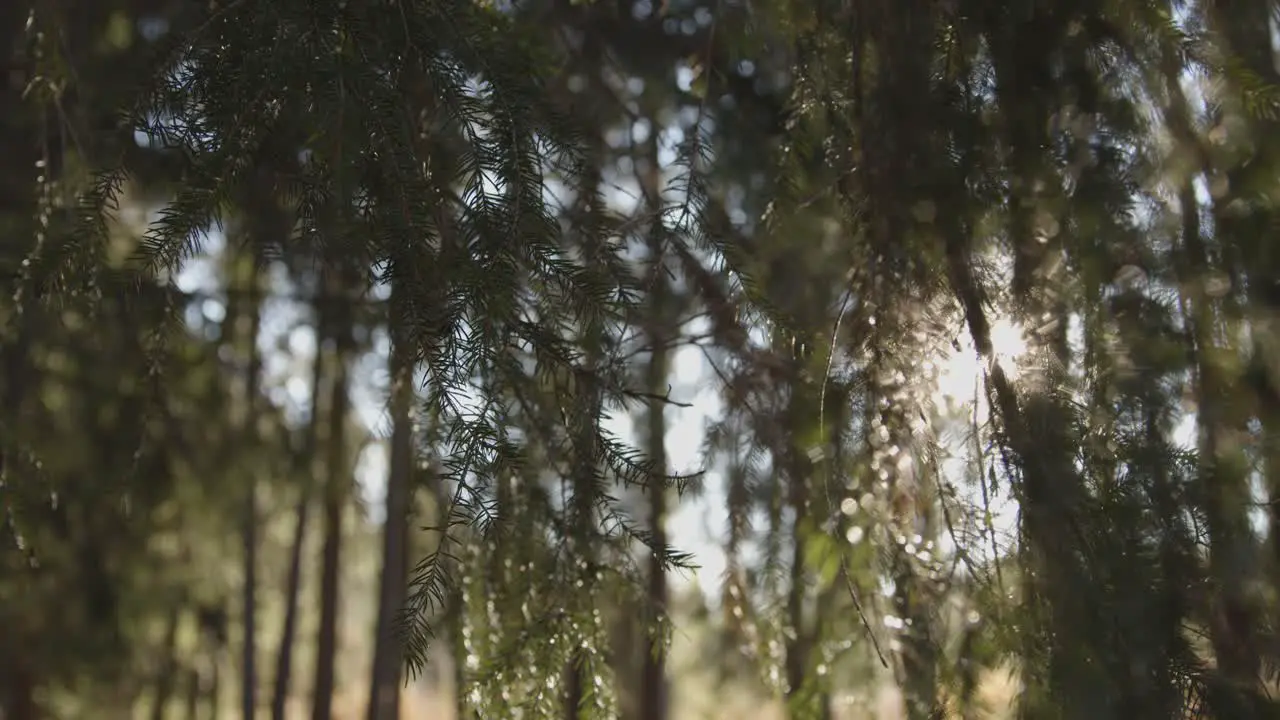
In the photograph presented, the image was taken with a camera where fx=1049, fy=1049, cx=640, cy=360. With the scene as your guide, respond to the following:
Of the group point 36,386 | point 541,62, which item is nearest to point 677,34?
point 541,62

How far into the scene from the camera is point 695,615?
3.06 metres

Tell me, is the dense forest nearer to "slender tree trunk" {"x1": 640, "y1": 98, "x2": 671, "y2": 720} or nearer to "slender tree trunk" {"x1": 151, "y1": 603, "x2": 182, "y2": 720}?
"slender tree trunk" {"x1": 640, "y1": 98, "x2": 671, "y2": 720}

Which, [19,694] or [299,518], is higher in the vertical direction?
[299,518]

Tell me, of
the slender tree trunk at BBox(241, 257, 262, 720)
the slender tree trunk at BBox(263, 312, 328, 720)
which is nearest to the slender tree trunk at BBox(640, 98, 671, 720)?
the slender tree trunk at BBox(263, 312, 328, 720)

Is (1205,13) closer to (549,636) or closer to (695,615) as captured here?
(549,636)

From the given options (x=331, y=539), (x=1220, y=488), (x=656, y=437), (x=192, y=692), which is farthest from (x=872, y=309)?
(x=192, y=692)

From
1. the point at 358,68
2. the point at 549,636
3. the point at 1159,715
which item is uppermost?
the point at 358,68

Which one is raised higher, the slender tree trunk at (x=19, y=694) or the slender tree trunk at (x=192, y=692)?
the slender tree trunk at (x=192, y=692)

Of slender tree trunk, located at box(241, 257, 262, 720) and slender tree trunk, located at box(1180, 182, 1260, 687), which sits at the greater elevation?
slender tree trunk, located at box(241, 257, 262, 720)

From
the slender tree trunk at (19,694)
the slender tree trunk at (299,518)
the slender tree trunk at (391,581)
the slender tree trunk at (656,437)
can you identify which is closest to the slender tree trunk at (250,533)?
the slender tree trunk at (299,518)

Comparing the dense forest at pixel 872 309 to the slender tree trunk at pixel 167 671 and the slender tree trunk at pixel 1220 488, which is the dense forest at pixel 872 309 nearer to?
the slender tree trunk at pixel 1220 488

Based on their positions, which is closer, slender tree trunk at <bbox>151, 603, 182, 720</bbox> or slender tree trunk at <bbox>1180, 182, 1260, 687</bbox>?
slender tree trunk at <bbox>1180, 182, 1260, 687</bbox>

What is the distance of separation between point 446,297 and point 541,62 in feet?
2.88

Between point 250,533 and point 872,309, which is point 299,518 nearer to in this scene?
point 250,533
